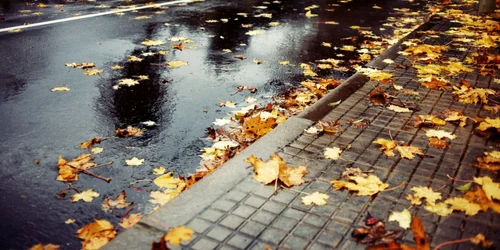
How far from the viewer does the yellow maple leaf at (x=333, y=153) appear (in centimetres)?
324

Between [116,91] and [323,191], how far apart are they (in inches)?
123

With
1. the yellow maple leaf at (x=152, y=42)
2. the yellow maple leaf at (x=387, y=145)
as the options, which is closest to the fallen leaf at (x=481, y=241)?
the yellow maple leaf at (x=387, y=145)

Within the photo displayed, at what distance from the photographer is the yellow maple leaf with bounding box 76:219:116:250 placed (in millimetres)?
2514

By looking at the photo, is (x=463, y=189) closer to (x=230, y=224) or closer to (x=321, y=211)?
(x=321, y=211)

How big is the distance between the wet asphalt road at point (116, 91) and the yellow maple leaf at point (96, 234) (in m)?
0.07

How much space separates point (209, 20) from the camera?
8.59 metres

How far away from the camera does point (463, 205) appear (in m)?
2.64

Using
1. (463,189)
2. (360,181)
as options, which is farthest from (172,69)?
(463,189)

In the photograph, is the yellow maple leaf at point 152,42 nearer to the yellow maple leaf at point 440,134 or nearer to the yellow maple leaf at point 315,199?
the yellow maple leaf at point 440,134

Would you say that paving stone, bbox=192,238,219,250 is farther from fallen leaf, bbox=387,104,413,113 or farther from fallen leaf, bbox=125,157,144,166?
fallen leaf, bbox=387,104,413,113

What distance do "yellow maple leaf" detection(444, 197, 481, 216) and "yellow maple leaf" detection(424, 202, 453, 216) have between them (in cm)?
4

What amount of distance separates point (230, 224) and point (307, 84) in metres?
3.06

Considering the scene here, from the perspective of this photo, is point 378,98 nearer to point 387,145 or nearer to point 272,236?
point 387,145

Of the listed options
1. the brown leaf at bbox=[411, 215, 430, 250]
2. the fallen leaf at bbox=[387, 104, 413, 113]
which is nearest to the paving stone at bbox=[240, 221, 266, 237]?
the brown leaf at bbox=[411, 215, 430, 250]
